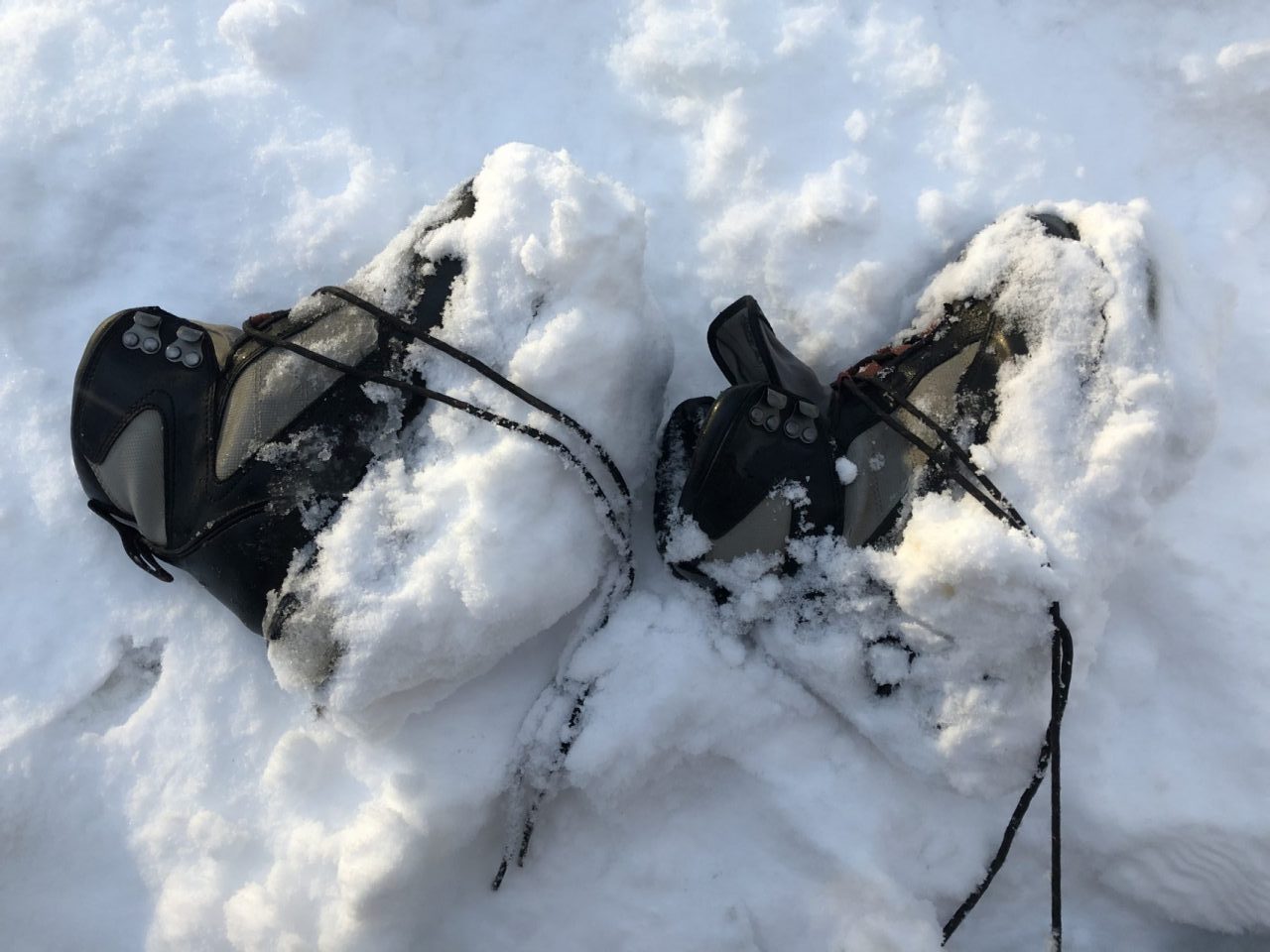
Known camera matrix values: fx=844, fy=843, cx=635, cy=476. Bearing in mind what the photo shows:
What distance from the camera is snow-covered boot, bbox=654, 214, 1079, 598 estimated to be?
52.4 inches

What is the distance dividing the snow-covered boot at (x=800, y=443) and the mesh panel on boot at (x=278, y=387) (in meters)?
0.52

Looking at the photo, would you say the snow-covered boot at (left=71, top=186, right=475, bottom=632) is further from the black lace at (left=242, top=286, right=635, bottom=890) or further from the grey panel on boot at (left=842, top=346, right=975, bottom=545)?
the grey panel on boot at (left=842, top=346, right=975, bottom=545)

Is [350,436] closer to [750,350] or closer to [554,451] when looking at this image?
[554,451]

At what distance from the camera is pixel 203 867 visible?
4.49 ft

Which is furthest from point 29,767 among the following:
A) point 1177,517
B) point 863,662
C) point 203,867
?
point 1177,517

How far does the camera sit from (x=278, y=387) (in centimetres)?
132

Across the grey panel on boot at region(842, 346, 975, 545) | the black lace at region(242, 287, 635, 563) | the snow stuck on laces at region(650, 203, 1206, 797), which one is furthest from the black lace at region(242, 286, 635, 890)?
the grey panel on boot at region(842, 346, 975, 545)

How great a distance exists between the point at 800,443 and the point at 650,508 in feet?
0.93

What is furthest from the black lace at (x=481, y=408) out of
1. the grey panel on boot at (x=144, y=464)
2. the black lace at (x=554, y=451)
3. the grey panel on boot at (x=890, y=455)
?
the grey panel on boot at (x=890, y=455)

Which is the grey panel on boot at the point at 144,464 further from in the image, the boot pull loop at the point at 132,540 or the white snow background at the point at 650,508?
the white snow background at the point at 650,508

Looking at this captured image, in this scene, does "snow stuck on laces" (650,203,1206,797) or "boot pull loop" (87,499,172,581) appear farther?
"boot pull loop" (87,499,172,581)

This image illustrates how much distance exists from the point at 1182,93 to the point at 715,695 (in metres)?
1.42

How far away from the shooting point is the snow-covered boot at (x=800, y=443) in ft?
4.37

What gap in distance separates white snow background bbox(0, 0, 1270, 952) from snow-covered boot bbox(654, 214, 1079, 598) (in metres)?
0.06
